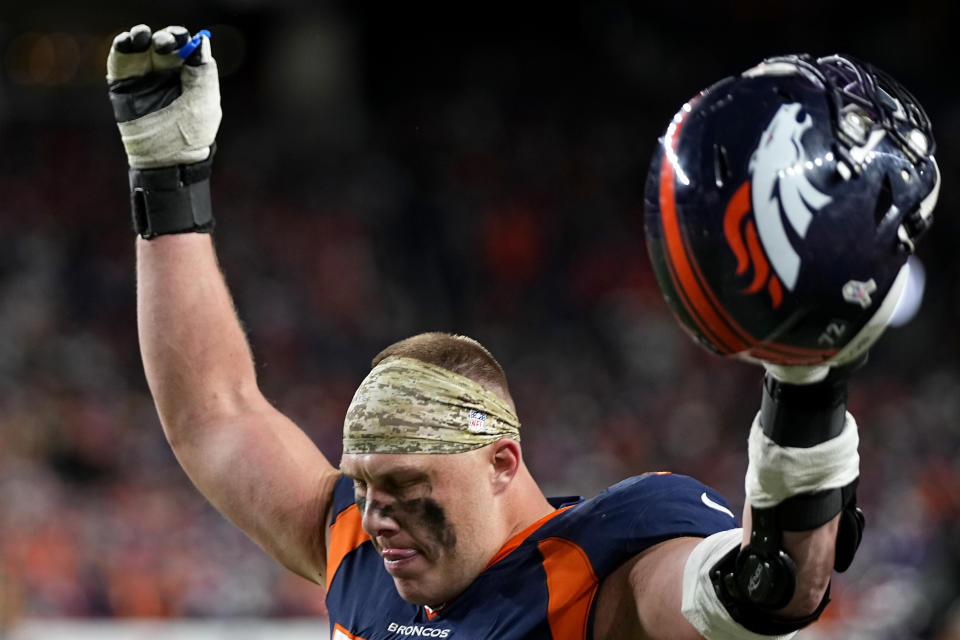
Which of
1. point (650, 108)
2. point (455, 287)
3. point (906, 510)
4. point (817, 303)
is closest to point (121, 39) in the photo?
point (817, 303)

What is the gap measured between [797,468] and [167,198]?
1.56 m

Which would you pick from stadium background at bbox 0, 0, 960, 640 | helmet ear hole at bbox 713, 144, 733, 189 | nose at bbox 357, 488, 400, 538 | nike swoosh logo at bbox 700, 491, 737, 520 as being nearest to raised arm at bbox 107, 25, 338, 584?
nose at bbox 357, 488, 400, 538

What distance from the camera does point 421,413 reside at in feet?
7.45

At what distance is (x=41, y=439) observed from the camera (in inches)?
385

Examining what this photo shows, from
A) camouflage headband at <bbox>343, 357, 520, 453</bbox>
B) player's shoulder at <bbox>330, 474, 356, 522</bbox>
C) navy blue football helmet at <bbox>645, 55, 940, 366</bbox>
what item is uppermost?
navy blue football helmet at <bbox>645, 55, 940, 366</bbox>

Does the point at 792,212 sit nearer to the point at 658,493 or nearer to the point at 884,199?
the point at 884,199

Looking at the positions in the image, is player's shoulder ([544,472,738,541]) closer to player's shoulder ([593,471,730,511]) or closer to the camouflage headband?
player's shoulder ([593,471,730,511])

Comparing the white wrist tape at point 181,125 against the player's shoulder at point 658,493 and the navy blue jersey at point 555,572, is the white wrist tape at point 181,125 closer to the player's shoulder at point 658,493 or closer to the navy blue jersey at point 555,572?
the navy blue jersey at point 555,572

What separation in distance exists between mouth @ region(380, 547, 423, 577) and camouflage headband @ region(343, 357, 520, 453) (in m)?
0.18

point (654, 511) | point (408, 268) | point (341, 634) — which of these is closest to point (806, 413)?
point (654, 511)

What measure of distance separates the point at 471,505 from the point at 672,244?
32.8 inches

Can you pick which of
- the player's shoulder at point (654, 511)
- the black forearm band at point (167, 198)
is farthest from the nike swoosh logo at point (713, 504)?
the black forearm band at point (167, 198)

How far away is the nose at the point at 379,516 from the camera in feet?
7.44

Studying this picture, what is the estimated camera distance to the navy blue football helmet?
61.1 inches
